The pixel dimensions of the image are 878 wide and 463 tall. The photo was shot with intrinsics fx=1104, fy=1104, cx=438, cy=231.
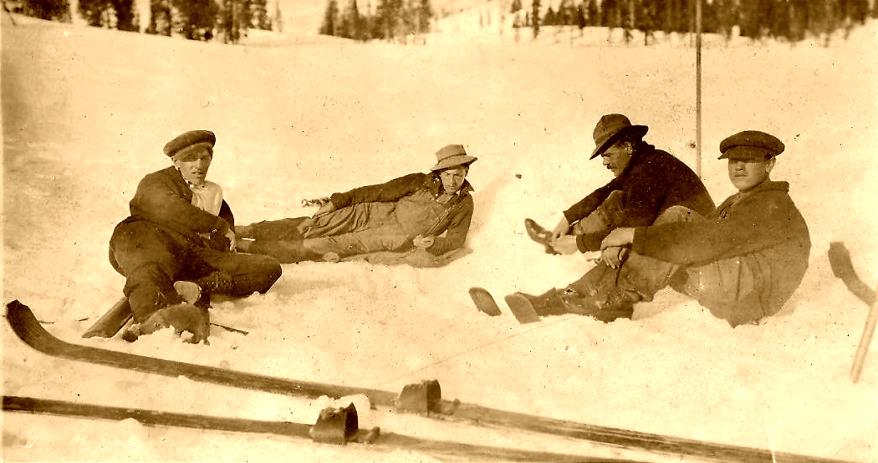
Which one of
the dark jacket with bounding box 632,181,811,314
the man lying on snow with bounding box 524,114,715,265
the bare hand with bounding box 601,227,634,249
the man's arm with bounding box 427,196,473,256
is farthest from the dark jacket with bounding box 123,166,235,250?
the dark jacket with bounding box 632,181,811,314

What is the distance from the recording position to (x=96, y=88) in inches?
Answer: 223

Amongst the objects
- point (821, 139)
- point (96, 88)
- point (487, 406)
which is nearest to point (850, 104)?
point (821, 139)

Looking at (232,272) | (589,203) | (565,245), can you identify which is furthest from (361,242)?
(589,203)

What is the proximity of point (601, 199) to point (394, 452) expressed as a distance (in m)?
1.74

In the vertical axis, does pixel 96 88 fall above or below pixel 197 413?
above

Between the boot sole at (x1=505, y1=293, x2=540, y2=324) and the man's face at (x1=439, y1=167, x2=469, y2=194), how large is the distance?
704mm

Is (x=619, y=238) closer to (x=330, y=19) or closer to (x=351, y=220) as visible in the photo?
(x=351, y=220)

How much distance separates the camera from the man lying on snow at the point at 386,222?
18.4 feet

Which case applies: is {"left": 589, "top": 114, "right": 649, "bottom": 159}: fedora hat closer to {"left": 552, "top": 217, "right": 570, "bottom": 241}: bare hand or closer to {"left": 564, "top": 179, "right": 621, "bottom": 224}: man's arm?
{"left": 564, "top": 179, "right": 621, "bottom": 224}: man's arm

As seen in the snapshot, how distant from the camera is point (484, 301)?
5281 millimetres

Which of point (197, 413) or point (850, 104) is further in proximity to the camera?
point (850, 104)

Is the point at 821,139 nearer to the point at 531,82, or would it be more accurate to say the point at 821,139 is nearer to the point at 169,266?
the point at 531,82

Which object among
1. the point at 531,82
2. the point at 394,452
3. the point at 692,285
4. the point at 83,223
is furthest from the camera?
the point at 531,82

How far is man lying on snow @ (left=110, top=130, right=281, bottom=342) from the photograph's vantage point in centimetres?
505
